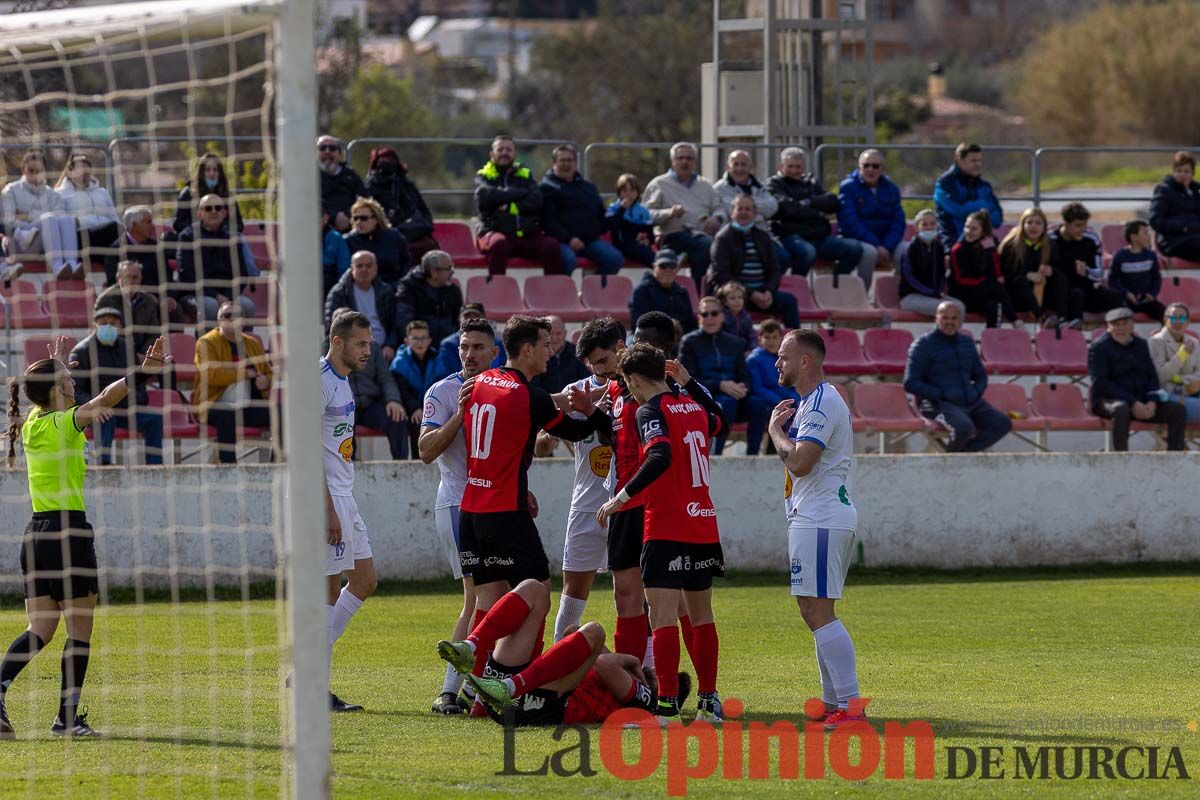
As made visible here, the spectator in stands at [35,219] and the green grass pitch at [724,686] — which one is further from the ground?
the spectator in stands at [35,219]

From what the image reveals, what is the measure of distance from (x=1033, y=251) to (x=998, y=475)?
12.9ft

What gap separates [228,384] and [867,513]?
19.1 ft

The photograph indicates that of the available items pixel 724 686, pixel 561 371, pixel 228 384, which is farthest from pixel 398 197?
pixel 724 686

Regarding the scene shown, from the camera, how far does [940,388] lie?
15.5 meters

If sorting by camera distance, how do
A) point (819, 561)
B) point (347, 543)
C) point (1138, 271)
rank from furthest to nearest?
point (1138, 271) < point (347, 543) < point (819, 561)

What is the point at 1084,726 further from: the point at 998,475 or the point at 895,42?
the point at 895,42

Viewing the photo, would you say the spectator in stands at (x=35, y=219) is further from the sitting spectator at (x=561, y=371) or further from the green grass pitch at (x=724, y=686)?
the sitting spectator at (x=561, y=371)

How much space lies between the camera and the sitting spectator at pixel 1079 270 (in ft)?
57.8

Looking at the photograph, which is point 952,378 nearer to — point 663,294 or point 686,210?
point 663,294

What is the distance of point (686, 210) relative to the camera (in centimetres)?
1750

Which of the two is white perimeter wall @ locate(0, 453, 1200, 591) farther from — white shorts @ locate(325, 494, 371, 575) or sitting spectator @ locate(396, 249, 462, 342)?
white shorts @ locate(325, 494, 371, 575)

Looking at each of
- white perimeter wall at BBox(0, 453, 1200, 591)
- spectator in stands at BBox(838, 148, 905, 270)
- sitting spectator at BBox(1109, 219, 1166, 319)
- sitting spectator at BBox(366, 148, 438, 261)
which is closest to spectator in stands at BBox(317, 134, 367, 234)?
sitting spectator at BBox(366, 148, 438, 261)

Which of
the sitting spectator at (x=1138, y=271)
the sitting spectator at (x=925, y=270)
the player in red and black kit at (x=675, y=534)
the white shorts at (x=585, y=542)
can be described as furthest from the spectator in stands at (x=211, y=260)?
the sitting spectator at (x=1138, y=271)

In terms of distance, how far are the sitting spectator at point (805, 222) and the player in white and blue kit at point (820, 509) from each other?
999cm
